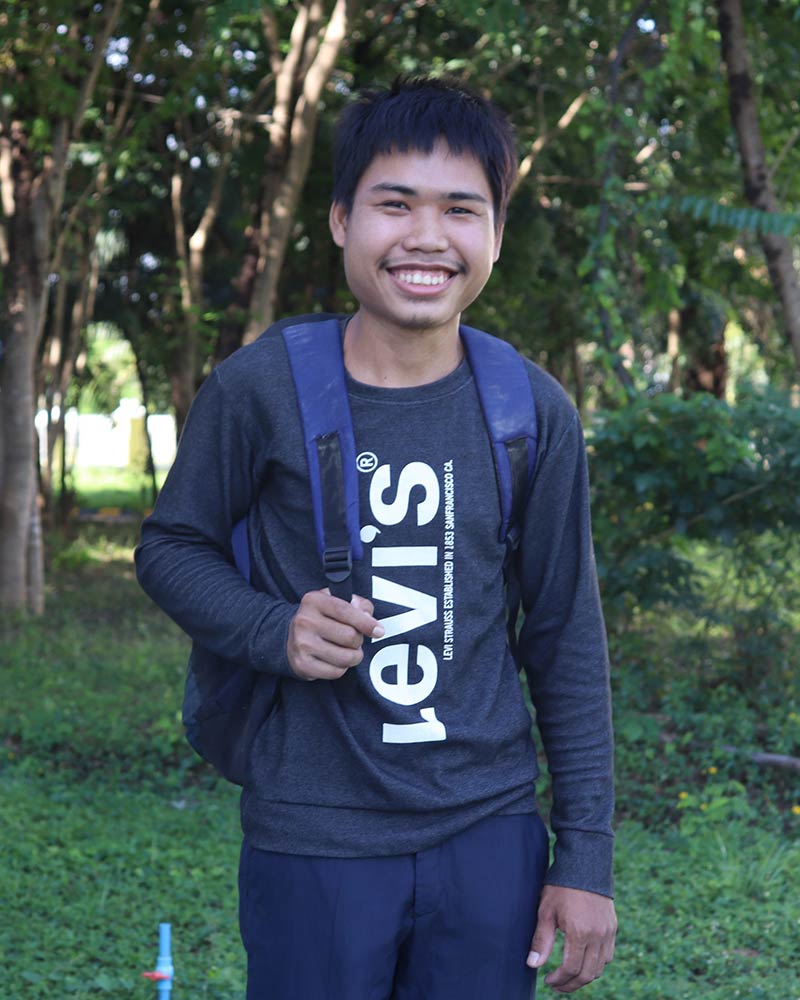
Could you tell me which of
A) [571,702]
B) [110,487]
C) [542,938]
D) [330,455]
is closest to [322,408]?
[330,455]

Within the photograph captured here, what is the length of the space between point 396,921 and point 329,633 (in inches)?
17.2

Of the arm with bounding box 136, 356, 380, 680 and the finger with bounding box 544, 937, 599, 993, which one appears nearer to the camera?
the arm with bounding box 136, 356, 380, 680

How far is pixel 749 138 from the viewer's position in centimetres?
764

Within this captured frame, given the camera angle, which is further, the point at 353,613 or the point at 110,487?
the point at 110,487

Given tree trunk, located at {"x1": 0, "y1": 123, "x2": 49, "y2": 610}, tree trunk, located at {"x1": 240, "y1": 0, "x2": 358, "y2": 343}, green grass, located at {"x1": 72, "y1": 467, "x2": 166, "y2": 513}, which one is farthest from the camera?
green grass, located at {"x1": 72, "y1": 467, "x2": 166, "y2": 513}

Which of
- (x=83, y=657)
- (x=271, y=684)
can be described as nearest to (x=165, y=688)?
(x=83, y=657)

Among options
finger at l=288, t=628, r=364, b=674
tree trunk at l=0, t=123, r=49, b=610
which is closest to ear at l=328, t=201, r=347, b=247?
finger at l=288, t=628, r=364, b=674

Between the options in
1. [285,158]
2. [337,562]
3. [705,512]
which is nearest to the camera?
[337,562]

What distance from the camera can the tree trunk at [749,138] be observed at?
24.3 ft

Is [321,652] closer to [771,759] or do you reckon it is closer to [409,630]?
[409,630]

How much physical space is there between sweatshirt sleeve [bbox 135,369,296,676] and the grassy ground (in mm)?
2522

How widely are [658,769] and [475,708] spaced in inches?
183

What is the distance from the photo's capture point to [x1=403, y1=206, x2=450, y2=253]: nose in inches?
76.5

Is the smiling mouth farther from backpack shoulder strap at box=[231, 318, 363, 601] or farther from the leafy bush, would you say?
the leafy bush
